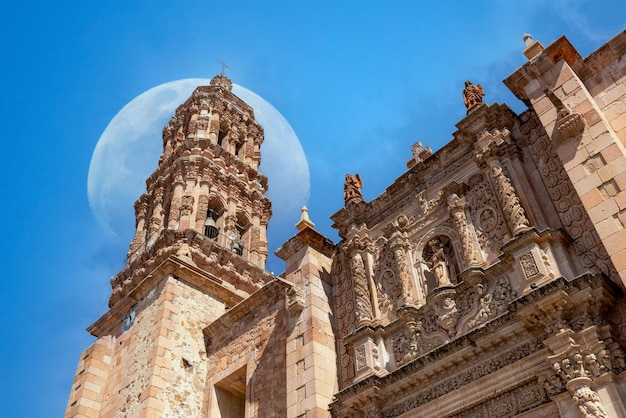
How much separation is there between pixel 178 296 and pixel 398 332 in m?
7.68

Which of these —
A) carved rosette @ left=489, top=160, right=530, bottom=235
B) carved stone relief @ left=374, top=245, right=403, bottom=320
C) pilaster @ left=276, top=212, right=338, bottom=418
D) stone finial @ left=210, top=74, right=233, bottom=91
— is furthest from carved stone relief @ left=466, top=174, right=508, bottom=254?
stone finial @ left=210, top=74, right=233, bottom=91

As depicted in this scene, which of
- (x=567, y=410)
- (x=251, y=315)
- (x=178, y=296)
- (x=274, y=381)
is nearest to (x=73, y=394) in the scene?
(x=178, y=296)

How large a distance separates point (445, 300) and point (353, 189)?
15.6ft

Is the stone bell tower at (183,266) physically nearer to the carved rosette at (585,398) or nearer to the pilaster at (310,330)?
the pilaster at (310,330)

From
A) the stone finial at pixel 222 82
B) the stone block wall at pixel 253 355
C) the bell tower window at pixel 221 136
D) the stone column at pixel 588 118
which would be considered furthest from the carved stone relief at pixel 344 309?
the stone finial at pixel 222 82

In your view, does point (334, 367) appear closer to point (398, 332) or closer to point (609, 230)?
point (398, 332)

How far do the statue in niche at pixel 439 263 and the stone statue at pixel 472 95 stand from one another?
305 cm

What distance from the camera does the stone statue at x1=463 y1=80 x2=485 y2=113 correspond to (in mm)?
12680

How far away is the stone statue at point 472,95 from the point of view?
12.7m

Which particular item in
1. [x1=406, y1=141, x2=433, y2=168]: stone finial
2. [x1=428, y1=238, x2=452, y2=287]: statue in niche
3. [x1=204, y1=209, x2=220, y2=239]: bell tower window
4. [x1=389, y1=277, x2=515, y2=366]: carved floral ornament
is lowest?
[x1=389, y1=277, x2=515, y2=366]: carved floral ornament

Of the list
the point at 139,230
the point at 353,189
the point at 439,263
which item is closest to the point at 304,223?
the point at 353,189

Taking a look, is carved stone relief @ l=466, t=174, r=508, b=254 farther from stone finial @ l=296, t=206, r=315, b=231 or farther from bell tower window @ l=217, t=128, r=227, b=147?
bell tower window @ l=217, t=128, r=227, b=147

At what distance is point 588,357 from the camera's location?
7.86 metres

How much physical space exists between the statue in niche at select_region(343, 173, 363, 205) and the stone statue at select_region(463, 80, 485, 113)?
3352 mm
